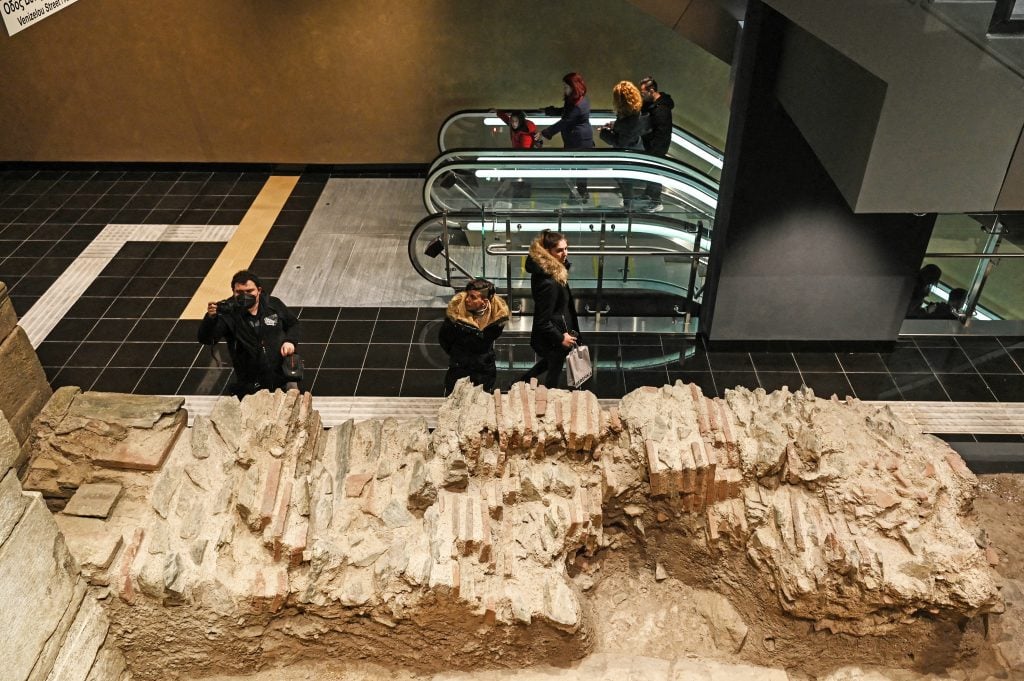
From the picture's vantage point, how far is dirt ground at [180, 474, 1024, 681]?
415 centimetres

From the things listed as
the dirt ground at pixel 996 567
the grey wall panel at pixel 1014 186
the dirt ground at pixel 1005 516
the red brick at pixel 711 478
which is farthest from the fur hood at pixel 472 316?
the dirt ground at pixel 1005 516

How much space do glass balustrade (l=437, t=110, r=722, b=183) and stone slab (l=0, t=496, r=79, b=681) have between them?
6.46m

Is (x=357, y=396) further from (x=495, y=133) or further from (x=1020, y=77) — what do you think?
(x=1020, y=77)

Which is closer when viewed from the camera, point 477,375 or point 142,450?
point 142,450

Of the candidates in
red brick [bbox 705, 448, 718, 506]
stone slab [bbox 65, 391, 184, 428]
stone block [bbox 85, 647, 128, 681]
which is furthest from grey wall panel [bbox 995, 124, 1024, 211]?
stone block [bbox 85, 647, 128, 681]

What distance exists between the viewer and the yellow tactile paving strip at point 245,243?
8.12 meters

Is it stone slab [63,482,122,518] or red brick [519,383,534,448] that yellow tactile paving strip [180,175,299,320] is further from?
red brick [519,383,534,448]

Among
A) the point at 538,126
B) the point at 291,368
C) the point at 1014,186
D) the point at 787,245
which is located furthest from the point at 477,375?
the point at 538,126

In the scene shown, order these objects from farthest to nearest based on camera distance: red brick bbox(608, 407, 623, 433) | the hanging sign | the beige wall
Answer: the beige wall < red brick bbox(608, 407, 623, 433) < the hanging sign

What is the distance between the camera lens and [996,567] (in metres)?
4.91

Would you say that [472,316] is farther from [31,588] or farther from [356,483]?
[31,588]

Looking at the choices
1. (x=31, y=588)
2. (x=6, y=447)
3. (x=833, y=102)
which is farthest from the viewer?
(x=833, y=102)

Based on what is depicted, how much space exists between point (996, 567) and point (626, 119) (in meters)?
5.38

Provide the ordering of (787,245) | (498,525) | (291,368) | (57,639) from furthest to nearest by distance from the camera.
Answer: (787,245) → (291,368) → (498,525) → (57,639)
